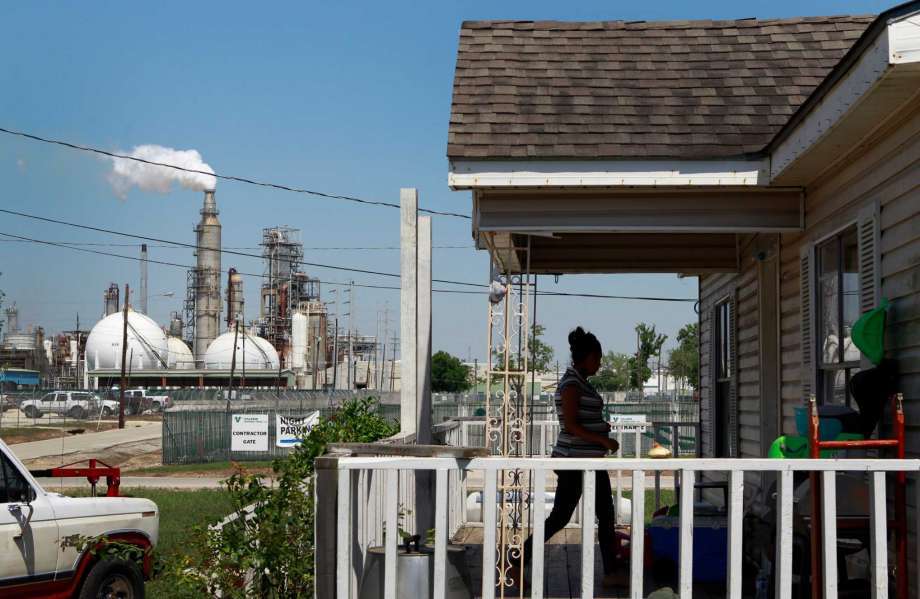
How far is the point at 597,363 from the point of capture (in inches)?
308

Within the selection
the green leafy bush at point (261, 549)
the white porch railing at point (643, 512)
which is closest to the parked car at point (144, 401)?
the green leafy bush at point (261, 549)

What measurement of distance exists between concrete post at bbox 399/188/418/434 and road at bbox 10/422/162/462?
28.2 m

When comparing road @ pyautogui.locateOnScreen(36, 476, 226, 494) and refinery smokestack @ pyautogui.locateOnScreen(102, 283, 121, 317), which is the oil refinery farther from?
road @ pyautogui.locateOnScreen(36, 476, 226, 494)

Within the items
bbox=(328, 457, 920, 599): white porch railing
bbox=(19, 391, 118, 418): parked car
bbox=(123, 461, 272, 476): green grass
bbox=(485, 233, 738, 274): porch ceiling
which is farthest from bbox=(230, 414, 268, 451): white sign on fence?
bbox=(19, 391, 118, 418): parked car

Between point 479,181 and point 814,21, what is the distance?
3.93m

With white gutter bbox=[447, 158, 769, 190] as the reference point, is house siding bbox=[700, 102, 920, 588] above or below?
below

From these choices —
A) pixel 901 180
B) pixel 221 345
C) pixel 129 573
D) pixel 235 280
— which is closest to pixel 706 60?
pixel 901 180

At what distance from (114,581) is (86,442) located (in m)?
35.3

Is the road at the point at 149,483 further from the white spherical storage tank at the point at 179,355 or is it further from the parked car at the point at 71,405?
the white spherical storage tank at the point at 179,355

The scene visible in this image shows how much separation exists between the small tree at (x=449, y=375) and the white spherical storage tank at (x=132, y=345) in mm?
31886

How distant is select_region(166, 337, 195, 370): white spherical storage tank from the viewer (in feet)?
331

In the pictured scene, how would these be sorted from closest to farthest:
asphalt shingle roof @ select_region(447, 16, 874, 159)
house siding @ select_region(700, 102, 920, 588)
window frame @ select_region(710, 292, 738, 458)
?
house siding @ select_region(700, 102, 920, 588), asphalt shingle roof @ select_region(447, 16, 874, 159), window frame @ select_region(710, 292, 738, 458)

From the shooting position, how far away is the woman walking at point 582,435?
7578mm

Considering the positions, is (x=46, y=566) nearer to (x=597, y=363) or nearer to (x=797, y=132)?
(x=597, y=363)
